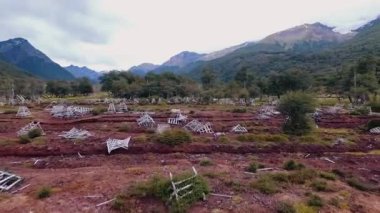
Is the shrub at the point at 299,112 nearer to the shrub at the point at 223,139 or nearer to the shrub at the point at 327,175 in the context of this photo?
the shrub at the point at 223,139

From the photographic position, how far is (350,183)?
2180 centimetres

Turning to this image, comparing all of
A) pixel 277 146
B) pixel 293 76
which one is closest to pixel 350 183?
pixel 277 146

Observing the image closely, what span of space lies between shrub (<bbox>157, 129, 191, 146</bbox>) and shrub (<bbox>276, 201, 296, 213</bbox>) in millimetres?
14775

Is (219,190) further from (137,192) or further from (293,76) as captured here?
(293,76)

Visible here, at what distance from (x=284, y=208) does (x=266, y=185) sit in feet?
8.48

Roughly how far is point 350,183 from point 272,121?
92.4ft

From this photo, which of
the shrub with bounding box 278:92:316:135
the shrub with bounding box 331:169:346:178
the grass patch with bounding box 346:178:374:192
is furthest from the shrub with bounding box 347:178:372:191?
the shrub with bounding box 278:92:316:135

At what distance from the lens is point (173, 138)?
31688mm

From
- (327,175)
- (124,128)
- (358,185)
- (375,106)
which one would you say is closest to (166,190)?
(327,175)

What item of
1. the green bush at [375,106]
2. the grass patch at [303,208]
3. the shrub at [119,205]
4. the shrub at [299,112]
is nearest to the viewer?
the grass patch at [303,208]

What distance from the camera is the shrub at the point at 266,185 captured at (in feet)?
63.6

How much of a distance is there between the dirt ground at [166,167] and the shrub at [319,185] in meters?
0.40

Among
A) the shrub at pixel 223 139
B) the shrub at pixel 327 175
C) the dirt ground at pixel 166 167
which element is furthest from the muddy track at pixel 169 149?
the shrub at pixel 327 175

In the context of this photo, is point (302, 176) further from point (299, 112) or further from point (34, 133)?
point (34, 133)
